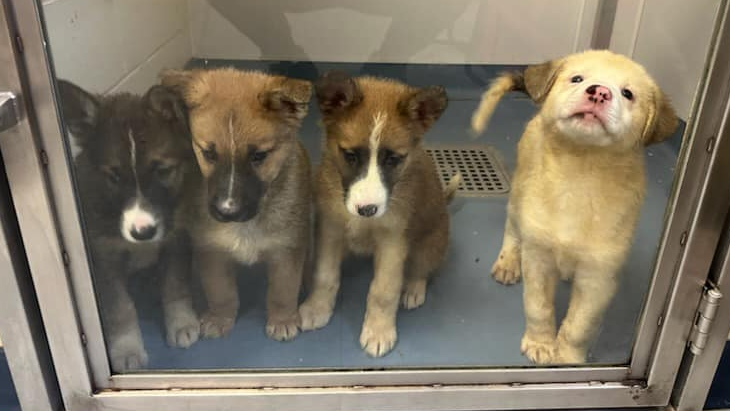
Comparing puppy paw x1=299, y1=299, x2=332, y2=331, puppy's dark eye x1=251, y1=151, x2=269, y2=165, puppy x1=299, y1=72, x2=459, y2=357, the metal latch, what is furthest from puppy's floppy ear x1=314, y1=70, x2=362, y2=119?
the metal latch

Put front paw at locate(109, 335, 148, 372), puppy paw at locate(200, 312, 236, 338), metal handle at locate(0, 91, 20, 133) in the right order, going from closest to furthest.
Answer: metal handle at locate(0, 91, 20, 133)
front paw at locate(109, 335, 148, 372)
puppy paw at locate(200, 312, 236, 338)

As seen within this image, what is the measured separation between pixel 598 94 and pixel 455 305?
1.62 feet

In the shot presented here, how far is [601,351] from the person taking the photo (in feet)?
3.48

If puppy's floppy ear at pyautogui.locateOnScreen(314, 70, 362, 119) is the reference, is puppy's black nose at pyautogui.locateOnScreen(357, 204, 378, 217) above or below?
below

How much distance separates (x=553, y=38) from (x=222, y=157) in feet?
1.77

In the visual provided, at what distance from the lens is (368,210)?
92cm

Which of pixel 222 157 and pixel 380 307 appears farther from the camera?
pixel 380 307

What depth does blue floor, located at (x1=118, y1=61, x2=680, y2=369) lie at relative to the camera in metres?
0.93

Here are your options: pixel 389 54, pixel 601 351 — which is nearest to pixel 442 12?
pixel 389 54

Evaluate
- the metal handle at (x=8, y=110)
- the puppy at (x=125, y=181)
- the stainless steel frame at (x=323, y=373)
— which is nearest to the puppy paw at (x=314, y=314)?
the stainless steel frame at (x=323, y=373)

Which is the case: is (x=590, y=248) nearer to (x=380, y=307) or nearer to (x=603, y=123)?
(x=603, y=123)

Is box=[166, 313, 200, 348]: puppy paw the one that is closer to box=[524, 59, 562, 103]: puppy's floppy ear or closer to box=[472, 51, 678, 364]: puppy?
box=[472, 51, 678, 364]: puppy

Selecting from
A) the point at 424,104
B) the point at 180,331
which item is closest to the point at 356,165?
the point at 424,104

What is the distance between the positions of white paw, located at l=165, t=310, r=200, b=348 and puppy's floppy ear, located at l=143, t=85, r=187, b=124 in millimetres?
381
